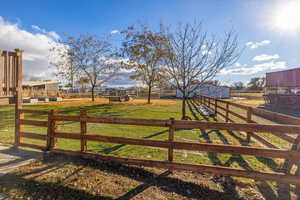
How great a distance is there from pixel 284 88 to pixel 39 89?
4193 centimetres

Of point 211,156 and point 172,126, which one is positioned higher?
point 172,126

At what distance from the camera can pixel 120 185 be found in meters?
2.86

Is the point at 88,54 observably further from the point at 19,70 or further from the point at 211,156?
the point at 211,156

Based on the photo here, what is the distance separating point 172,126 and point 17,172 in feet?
10.2

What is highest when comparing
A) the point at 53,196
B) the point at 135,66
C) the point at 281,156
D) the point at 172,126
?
the point at 135,66

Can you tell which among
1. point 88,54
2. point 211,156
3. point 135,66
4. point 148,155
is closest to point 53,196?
point 148,155

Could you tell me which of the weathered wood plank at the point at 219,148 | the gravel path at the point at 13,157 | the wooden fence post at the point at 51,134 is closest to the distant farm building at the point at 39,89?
the gravel path at the point at 13,157

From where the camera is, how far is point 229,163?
3830mm

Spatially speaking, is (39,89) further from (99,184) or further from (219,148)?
(219,148)

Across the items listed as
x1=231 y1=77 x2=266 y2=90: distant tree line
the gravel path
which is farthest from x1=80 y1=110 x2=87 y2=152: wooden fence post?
x1=231 y1=77 x2=266 y2=90: distant tree line

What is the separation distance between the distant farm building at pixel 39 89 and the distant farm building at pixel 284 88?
31442 millimetres

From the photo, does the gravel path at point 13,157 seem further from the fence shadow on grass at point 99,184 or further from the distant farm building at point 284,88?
the distant farm building at point 284,88

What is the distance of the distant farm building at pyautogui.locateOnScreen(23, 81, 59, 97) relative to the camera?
25.0 m

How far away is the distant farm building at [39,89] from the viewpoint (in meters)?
25.0
